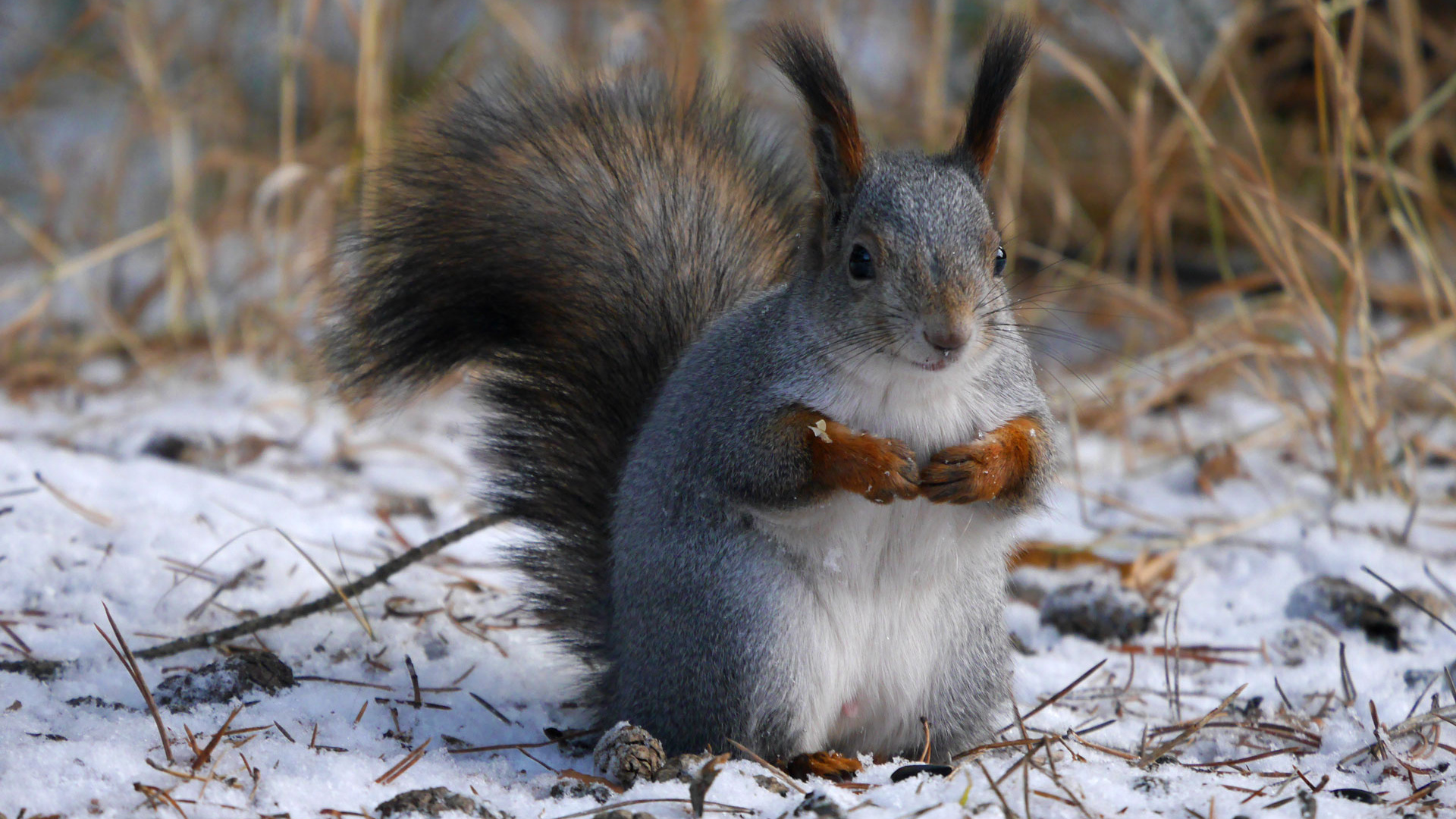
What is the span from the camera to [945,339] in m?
1.27

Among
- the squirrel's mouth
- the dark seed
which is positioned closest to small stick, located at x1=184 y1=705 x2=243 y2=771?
the dark seed

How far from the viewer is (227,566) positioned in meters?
1.86

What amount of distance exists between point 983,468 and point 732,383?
11.9 inches

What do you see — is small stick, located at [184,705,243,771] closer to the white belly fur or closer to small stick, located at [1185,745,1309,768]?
the white belly fur

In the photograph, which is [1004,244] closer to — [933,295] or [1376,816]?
[933,295]

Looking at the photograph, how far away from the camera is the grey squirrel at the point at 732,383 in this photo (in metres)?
1.36

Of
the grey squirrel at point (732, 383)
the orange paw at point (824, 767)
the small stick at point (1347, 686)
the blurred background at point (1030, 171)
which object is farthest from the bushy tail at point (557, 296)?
the small stick at point (1347, 686)

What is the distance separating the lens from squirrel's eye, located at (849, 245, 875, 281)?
1383 mm

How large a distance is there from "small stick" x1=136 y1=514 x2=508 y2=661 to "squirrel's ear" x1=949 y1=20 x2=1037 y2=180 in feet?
2.52

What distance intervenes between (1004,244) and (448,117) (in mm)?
807

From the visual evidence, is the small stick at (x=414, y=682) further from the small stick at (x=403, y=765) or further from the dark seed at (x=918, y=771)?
the dark seed at (x=918, y=771)

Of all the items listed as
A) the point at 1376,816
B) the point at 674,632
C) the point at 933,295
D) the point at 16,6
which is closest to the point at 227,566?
the point at 674,632

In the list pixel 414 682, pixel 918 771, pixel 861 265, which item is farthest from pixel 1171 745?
pixel 414 682

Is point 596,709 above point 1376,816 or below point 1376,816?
below
